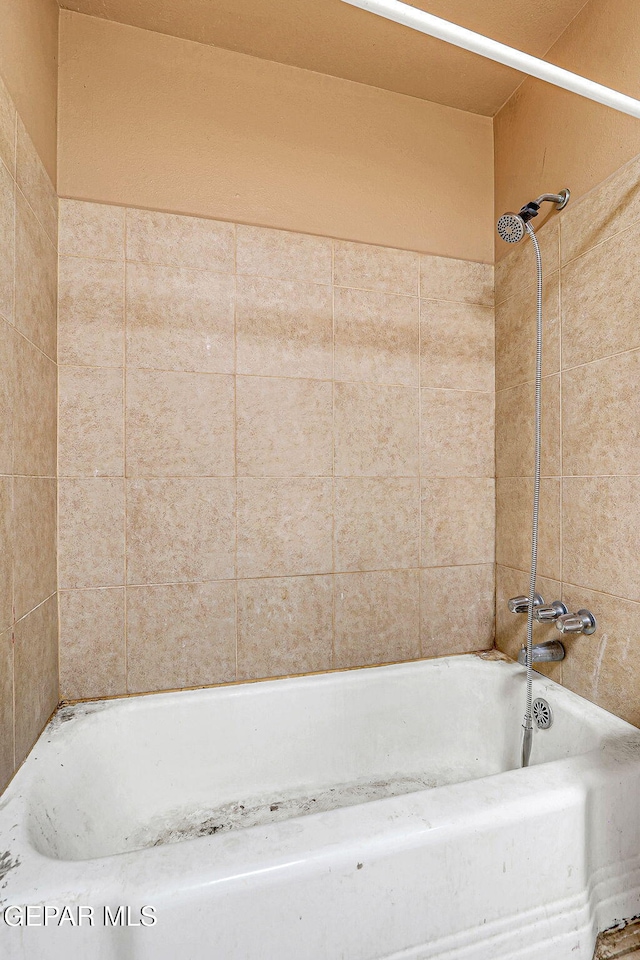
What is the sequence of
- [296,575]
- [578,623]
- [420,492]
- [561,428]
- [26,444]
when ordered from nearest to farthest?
[26,444], [578,623], [561,428], [296,575], [420,492]

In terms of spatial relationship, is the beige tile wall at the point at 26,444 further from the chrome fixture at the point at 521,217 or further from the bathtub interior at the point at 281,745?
the chrome fixture at the point at 521,217

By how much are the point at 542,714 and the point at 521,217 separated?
145cm

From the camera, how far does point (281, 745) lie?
1.36 m

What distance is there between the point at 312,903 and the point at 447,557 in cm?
108

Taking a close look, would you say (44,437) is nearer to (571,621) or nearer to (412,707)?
(412,707)

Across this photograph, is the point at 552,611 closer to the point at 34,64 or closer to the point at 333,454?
the point at 333,454

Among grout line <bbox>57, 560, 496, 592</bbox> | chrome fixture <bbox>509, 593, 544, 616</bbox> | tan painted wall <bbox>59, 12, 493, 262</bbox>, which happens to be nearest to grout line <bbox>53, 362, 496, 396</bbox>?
tan painted wall <bbox>59, 12, 493, 262</bbox>

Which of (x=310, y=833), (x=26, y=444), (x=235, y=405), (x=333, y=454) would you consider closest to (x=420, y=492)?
(x=333, y=454)

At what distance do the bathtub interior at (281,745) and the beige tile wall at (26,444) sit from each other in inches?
6.7

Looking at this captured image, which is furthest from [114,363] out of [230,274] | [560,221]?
[560,221]

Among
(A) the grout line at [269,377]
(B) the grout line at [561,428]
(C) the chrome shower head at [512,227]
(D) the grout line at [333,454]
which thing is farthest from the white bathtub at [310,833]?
(C) the chrome shower head at [512,227]

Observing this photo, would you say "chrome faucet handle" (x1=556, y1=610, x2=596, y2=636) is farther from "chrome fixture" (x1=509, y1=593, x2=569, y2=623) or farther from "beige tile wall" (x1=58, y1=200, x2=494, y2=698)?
"beige tile wall" (x1=58, y1=200, x2=494, y2=698)

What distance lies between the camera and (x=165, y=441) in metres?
1.35

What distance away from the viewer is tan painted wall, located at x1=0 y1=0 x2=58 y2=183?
3.18ft
